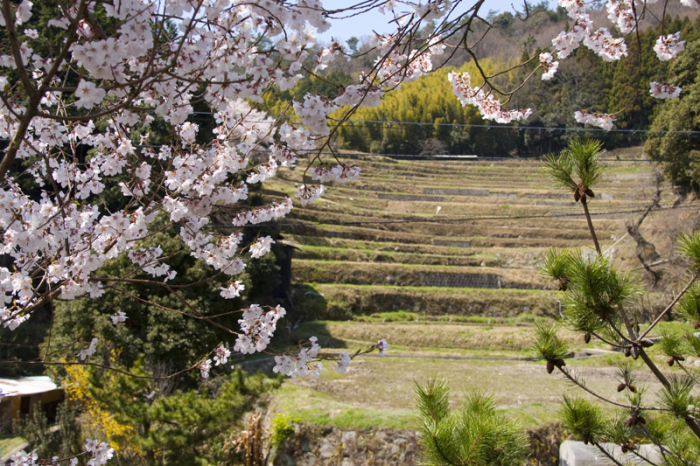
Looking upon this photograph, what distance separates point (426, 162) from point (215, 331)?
31201mm

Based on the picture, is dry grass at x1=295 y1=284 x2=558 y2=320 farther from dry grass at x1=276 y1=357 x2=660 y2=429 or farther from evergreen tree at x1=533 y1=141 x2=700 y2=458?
evergreen tree at x1=533 y1=141 x2=700 y2=458

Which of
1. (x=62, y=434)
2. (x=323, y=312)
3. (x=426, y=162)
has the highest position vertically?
(x=426, y=162)

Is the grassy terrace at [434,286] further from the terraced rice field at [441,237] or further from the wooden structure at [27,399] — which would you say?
the wooden structure at [27,399]

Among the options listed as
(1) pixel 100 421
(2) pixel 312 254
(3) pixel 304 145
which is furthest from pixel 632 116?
(3) pixel 304 145

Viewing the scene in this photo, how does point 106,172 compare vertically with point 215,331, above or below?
above

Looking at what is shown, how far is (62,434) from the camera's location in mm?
9109

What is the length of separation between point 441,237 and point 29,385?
1827 centimetres

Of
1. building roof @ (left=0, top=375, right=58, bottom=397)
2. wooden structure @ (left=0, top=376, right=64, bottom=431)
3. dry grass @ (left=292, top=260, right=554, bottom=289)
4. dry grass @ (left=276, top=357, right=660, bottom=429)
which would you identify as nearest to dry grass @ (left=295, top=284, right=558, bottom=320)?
dry grass @ (left=292, top=260, right=554, bottom=289)

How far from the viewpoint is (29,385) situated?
1109 cm

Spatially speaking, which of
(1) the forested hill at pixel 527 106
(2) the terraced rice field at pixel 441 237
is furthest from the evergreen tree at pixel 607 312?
(1) the forested hill at pixel 527 106

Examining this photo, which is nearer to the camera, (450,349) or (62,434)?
(62,434)

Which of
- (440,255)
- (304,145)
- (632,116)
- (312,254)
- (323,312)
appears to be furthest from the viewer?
(632,116)

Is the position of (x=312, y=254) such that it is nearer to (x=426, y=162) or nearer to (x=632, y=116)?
(x=426, y=162)

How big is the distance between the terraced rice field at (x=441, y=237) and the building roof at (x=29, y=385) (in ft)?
19.4
